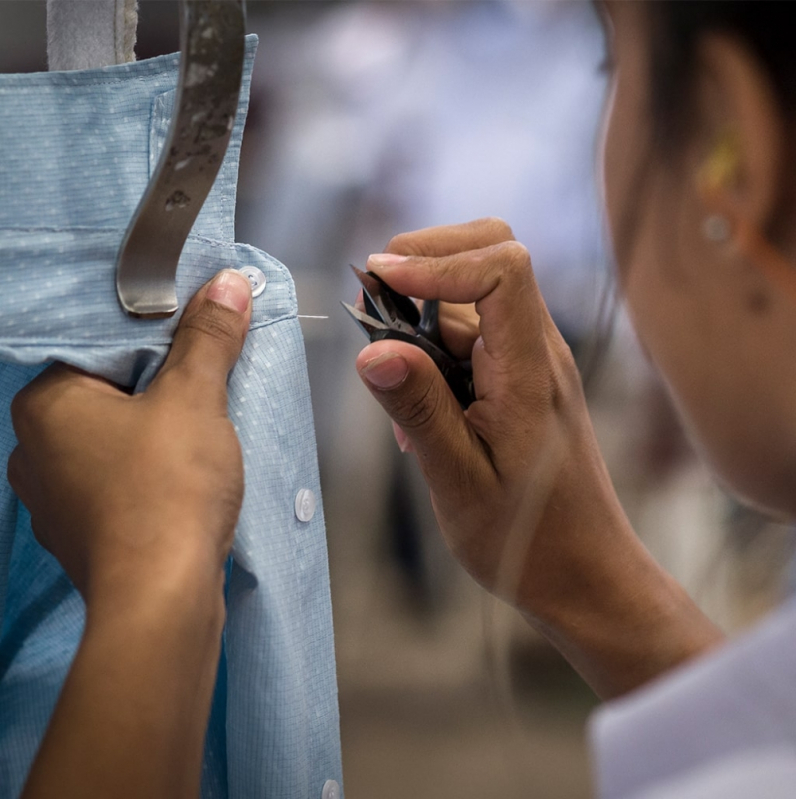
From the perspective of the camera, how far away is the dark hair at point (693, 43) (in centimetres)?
32

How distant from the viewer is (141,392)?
39 centimetres

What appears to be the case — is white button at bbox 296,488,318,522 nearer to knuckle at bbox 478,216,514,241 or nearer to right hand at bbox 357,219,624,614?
right hand at bbox 357,219,624,614

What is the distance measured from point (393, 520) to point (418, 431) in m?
0.44

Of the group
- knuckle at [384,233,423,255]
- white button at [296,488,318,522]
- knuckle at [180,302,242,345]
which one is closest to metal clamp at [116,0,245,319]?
knuckle at [180,302,242,345]

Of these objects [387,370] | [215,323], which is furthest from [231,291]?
[387,370]

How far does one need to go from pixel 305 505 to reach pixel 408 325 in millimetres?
177

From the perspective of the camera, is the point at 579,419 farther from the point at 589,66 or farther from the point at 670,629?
the point at 589,66

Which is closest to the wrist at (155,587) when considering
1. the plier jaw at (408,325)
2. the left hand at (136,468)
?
the left hand at (136,468)

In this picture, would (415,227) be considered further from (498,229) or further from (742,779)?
(742,779)

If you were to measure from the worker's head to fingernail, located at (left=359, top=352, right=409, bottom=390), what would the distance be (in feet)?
0.50

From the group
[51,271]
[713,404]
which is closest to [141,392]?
[51,271]

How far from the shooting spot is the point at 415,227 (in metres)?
0.97

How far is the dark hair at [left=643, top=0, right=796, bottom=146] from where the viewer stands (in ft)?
1.06

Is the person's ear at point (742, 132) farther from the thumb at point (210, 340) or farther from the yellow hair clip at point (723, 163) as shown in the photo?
the thumb at point (210, 340)
